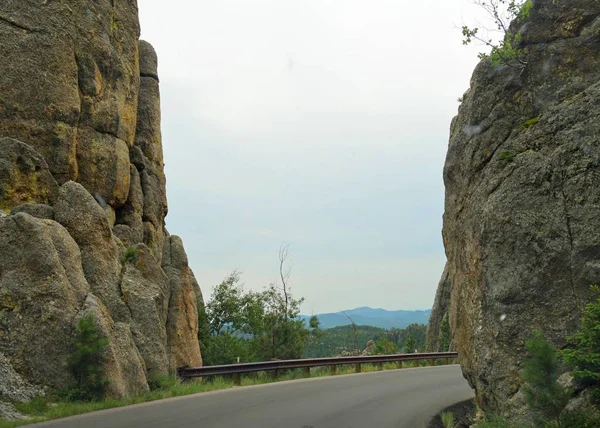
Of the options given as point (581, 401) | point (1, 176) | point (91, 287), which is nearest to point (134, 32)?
point (1, 176)

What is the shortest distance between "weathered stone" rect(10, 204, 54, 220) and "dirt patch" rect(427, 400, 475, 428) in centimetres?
1280

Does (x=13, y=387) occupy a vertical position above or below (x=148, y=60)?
below

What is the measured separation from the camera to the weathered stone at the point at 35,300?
527 inches

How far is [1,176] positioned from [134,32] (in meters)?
12.4

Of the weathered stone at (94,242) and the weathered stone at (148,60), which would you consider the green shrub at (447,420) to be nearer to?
the weathered stone at (94,242)

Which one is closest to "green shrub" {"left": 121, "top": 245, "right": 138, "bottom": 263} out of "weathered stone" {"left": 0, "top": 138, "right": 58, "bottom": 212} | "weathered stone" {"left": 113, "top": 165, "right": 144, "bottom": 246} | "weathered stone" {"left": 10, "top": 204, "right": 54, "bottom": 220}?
"weathered stone" {"left": 10, "top": 204, "right": 54, "bottom": 220}

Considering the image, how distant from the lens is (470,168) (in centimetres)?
1222

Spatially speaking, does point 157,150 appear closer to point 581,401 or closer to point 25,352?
point 25,352

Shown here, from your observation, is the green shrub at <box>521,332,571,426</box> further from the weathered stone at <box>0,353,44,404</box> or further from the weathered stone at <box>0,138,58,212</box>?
the weathered stone at <box>0,138,58,212</box>

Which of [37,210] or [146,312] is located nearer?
[37,210]

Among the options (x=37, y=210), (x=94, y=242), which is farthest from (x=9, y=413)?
(x=37, y=210)

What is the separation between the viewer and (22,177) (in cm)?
1814

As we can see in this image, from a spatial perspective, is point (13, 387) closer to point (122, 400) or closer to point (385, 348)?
point (122, 400)

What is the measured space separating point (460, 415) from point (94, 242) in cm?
1207
